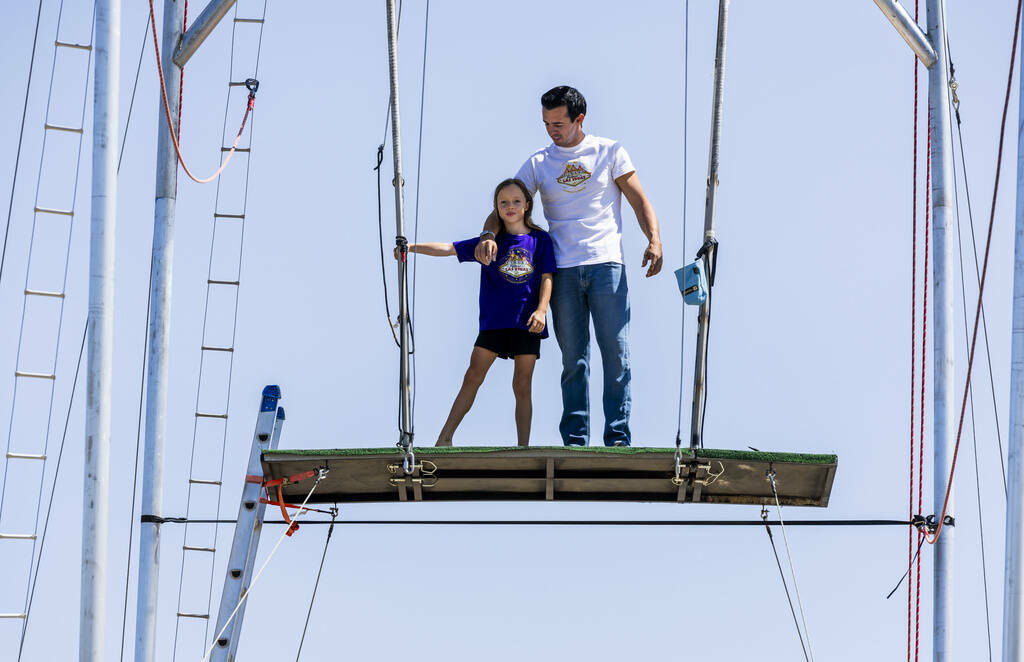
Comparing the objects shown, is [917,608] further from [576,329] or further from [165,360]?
[165,360]

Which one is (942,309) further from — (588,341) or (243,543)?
(243,543)

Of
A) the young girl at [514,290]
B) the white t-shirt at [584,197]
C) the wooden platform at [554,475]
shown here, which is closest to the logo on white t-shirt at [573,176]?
the white t-shirt at [584,197]

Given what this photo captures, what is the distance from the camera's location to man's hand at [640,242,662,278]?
1055 centimetres

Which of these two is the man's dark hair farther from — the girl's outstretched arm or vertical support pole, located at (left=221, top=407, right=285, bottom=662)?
vertical support pole, located at (left=221, top=407, right=285, bottom=662)

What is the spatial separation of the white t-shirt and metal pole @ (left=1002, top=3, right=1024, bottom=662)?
91.5 inches

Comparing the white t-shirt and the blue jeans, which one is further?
the white t-shirt

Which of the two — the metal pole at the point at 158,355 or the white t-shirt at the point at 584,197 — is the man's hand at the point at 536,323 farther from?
the metal pole at the point at 158,355

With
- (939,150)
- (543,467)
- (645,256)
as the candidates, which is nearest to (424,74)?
(645,256)

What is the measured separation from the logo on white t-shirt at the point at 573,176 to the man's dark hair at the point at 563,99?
0.30m

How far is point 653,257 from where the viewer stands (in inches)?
416

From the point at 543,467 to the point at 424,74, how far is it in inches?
97.4

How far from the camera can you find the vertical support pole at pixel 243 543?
11211 mm

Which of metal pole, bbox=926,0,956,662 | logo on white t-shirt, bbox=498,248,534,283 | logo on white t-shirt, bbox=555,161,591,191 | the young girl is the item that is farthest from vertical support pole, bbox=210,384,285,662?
metal pole, bbox=926,0,956,662

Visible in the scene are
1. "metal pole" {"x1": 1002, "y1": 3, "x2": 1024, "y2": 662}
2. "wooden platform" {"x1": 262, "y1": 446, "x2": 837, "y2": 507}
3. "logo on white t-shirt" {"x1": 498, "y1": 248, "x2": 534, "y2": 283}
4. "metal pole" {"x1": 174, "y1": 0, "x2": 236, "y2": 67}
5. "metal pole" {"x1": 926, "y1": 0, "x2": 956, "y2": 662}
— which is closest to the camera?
"metal pole" {"x1": 1002, "y1": 3, "x2": 1024, "y2": 662}
